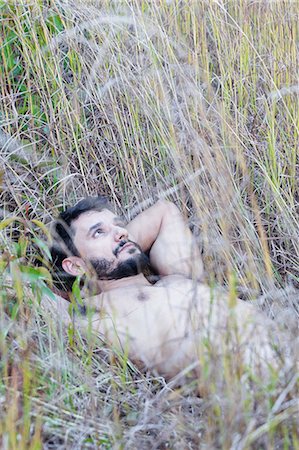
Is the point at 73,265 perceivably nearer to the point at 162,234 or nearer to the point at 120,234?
the point at 120,234

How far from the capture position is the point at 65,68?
3.22m

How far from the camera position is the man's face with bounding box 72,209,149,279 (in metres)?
2.75

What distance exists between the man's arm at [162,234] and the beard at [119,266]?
119 millimetres

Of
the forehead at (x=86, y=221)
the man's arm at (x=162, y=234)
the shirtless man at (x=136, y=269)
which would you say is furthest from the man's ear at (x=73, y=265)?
the man's arm at (x=162, y=234)

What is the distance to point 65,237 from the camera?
9.36 feet

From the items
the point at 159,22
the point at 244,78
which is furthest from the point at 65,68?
the point at 244,78

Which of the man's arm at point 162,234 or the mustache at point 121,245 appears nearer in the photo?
the mustache at point 121,245

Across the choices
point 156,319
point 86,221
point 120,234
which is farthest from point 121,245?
point 156,319

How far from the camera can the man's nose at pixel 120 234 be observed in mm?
2787

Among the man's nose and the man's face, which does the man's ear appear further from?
the man's nose

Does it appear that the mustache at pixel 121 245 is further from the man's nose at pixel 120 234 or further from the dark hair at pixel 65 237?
the dark hair at pixel 65 237

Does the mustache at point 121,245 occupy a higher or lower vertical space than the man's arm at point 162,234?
higher

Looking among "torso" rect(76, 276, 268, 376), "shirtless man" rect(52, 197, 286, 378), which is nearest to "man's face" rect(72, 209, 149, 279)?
"shirtless man" rect(52, 197, 286, 378)

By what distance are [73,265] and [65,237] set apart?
0.44 feet
